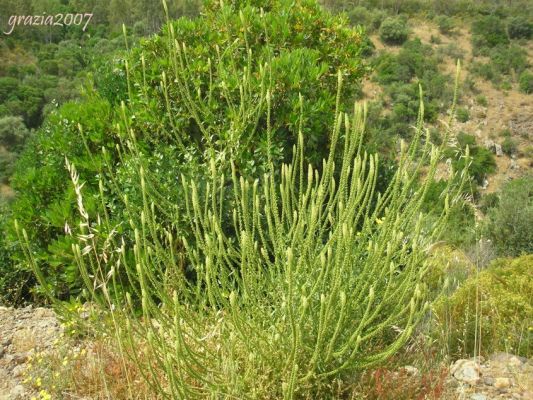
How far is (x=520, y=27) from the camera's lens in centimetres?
4875

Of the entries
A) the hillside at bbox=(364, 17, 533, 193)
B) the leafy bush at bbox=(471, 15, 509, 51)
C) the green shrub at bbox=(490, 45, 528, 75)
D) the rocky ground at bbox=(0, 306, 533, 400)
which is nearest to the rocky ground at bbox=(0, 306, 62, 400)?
the rocky ground at bbox=(0, 306, 533, 400)

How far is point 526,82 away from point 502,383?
147 ft

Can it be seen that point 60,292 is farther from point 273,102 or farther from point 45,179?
point 273,102

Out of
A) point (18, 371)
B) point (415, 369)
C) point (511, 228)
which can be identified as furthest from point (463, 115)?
point (18, 371)

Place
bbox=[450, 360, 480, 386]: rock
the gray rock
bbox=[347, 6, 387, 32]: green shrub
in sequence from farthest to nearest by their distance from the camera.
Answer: bbox=[347, 6, 387, 32]: green shrub → the gray rock → bbox=[450, 360, 480, 386]: rock

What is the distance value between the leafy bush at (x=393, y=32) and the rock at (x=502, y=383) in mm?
47889

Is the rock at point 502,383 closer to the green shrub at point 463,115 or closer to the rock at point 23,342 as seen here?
the rock at point 23,342

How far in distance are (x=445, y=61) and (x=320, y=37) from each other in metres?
45.4

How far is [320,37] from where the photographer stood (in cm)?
420

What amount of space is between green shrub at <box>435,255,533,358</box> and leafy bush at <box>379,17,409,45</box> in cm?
4667

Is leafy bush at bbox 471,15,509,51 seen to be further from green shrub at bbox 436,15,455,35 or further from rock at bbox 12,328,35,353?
rock at bbox 12,328,35,353

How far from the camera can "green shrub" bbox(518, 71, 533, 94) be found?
41531 millimetres

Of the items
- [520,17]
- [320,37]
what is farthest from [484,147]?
[320,37]

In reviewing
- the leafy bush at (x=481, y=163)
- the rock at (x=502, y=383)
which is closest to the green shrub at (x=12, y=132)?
the leafy bush at (x=481, y=163)
